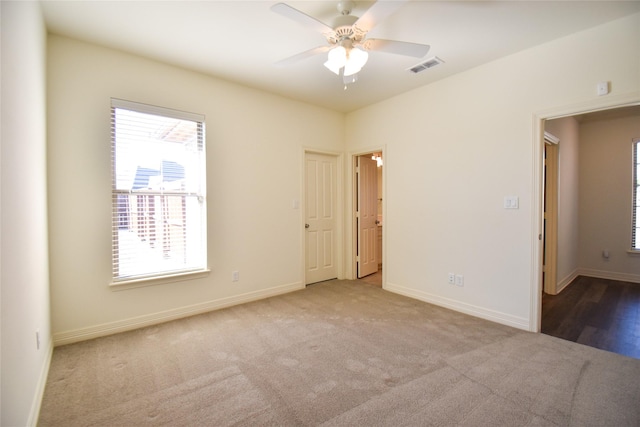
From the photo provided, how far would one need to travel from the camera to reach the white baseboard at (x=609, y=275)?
4.54 m

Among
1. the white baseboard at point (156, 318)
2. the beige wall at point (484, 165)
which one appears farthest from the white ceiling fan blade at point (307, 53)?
the white baseboard at point (156, 318)

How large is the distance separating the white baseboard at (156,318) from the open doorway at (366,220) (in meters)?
1.44

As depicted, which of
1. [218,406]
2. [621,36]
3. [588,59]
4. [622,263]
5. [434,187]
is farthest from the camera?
[622,263]

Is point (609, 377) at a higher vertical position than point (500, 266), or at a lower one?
lower

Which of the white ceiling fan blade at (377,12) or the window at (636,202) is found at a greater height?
the white ceiling fan blade at (377,12)

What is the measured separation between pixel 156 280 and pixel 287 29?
281cm

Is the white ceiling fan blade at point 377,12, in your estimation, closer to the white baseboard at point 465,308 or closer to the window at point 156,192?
the window at point 156,192

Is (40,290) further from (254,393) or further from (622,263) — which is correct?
(622,263)

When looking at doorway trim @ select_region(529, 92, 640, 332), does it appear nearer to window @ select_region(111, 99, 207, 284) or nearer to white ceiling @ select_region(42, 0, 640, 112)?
white ceiling @ select_region(42, 0, 640, 112)

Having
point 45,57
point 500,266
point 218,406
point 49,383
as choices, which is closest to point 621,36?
point 500,266

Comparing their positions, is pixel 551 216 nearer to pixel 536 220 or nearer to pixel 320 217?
pixel 536 220

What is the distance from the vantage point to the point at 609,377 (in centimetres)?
208

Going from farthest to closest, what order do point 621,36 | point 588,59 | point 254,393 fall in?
point 588,59 < point 621,36 < point 254,393

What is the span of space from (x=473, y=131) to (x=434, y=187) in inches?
30.6
